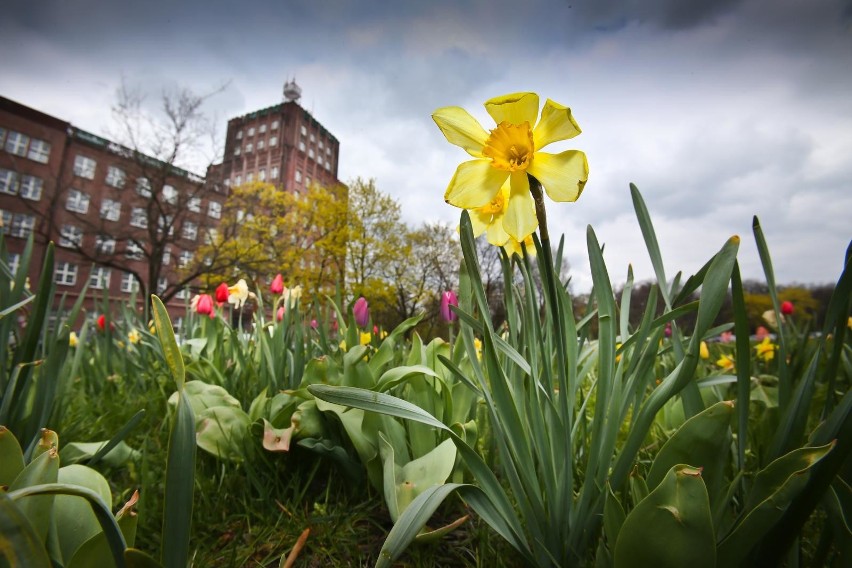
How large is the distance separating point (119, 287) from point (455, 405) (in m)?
28.1

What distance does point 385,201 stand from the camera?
1584 centimetres

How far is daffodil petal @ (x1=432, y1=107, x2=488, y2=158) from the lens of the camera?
70 centimetres

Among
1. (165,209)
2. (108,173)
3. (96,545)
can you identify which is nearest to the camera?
(96,545)

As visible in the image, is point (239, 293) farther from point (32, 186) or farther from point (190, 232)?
point (32, 186)

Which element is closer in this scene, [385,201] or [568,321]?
[568,321]

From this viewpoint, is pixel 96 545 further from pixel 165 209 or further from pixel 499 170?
pixel 165 209

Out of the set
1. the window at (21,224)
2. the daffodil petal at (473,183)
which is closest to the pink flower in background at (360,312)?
the daffodil petal at (473,183)

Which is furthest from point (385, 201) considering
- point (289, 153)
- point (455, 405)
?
point (289, 153)

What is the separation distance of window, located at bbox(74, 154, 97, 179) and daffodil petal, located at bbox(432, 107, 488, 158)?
91.5 feet

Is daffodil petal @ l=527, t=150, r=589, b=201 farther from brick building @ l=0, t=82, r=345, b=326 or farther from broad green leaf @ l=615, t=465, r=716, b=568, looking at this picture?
brick building @ l=0, t=82, r=345, b=326

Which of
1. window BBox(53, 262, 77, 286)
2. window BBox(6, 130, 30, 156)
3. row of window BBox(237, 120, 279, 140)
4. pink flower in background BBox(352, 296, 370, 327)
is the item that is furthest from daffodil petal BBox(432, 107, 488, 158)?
row of window BBox(237, 120, 279, 140)

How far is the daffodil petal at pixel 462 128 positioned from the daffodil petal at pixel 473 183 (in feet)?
0.09

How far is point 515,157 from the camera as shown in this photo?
68 cm

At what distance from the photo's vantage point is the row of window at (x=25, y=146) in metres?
19.2
